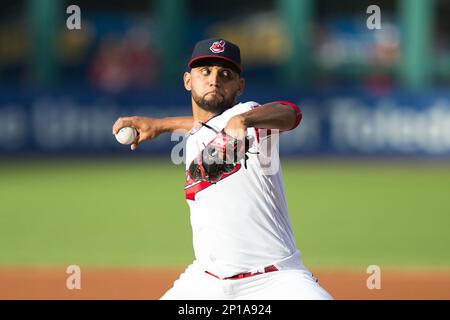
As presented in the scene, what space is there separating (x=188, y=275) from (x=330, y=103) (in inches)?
604

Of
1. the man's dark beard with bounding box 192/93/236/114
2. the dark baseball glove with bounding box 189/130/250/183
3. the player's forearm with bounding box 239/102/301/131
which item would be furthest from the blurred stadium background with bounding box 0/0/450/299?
the dark baseball glove with bounding box 189/130/250/183

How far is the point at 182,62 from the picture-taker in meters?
23.6

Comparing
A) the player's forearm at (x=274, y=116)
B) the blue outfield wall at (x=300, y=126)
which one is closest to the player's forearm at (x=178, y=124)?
the player's forearm at (x=274, y=116)

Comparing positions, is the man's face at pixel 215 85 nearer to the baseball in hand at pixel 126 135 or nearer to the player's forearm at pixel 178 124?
the baseball in hand at pixel 126 135

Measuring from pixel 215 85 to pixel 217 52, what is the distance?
0.19 metres

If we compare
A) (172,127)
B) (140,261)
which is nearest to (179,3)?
(140,261)

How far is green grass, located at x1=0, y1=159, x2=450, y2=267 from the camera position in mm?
11539

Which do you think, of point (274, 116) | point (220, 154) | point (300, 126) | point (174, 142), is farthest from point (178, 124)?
point (300, 126)

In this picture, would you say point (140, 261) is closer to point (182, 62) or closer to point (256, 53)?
point (182, 62)

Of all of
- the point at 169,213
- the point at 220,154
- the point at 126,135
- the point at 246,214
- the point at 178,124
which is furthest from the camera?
the point at 169,213

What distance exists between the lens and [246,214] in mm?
5320

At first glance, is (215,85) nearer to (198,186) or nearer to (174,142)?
(198,186)

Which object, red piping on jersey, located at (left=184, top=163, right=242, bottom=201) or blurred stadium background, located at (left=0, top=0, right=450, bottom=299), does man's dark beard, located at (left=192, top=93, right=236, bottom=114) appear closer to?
red piping on jersey, located at (left=184, top=163, right=242, bottom=201)

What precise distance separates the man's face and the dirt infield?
152 inches
